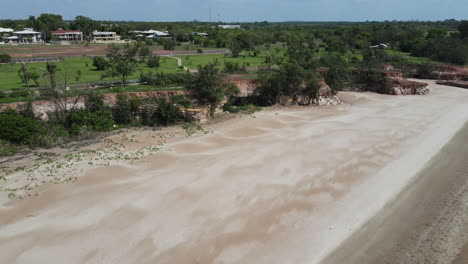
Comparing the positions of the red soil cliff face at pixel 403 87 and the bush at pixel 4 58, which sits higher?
the bush at pixel 4 58

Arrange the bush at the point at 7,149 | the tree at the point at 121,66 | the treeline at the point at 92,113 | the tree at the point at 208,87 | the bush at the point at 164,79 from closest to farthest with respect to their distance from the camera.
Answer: the bush at the point at 7,149 < the treeline at the point at 92,113 < the tree at the point at 208,87 < the tree at the point at 121,66 < the bush at the point at 164,79

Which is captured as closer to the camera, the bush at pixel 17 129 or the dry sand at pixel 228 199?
the dry sand at pixel 228 199

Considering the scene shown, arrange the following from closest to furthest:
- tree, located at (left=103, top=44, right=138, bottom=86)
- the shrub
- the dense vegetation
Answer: the dense vegetation < the shrub < tree, located at (left=103, top=44, right=138, bottom=86)

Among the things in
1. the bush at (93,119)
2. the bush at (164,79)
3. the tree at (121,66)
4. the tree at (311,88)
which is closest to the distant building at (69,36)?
the tree at (121,66)

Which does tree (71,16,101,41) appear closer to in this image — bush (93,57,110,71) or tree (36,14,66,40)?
tree (36,14,66,40)

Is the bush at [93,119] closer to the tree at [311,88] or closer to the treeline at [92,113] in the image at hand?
the treeline at [92,113]

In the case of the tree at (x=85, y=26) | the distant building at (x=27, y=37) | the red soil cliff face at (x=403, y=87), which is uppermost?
the tree at (x=85, y=26)

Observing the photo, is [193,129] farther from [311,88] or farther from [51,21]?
[51,21]

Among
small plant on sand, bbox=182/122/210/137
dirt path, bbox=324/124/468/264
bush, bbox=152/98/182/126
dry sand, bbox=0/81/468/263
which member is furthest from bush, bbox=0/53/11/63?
dirt path, bbox=324/124/468/264
